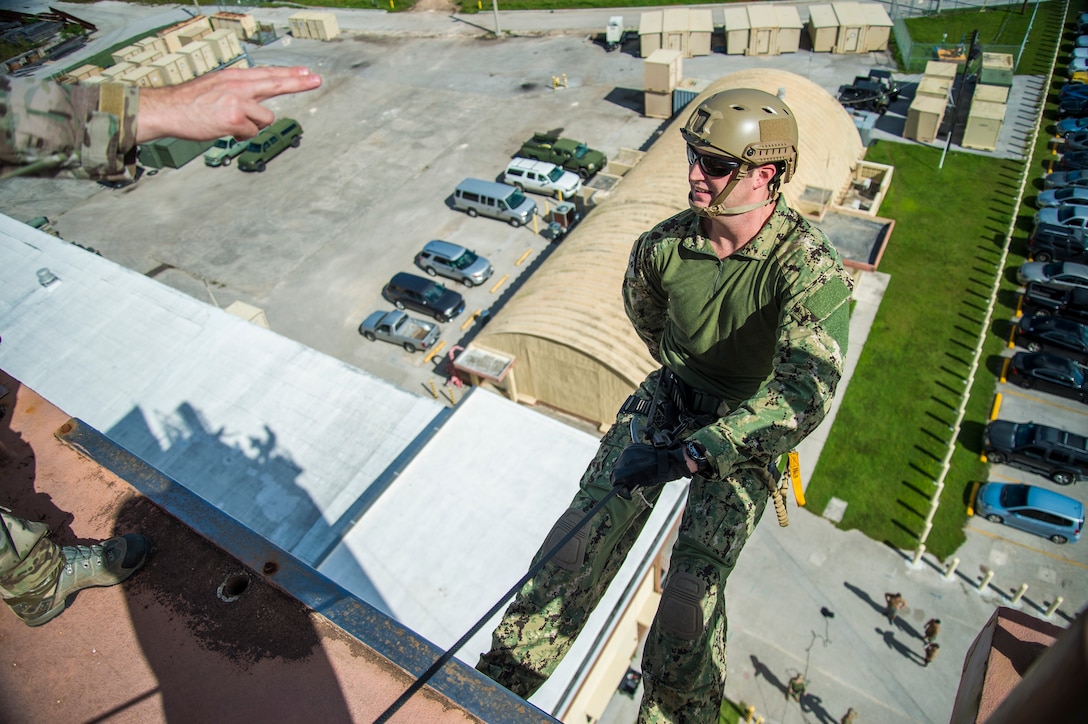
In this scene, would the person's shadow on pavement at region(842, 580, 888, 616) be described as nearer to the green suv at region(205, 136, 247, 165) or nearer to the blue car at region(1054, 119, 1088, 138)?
the blue car at region(1054, 119, 1088, 138)

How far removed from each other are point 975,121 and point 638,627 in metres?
36.6

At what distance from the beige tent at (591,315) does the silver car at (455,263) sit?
568 centimetres

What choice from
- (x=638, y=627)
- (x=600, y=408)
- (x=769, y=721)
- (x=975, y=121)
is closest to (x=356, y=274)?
(x=600, y=408)

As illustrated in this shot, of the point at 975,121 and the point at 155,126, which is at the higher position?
the point at 155,126

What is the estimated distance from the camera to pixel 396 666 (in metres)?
6.08

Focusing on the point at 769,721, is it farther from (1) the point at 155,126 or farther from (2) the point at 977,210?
(2) the point at 977,210

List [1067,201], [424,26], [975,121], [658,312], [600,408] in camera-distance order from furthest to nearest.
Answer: [424,26] < [975,121] < [1067,201] < [600,408] < [658,312]

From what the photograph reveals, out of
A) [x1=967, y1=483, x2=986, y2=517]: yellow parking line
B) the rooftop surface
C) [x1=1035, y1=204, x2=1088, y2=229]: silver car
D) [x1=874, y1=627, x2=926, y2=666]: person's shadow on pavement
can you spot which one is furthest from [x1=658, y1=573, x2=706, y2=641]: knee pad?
[x1=1035, y1=204, x2=1088, y2=229]: silver car

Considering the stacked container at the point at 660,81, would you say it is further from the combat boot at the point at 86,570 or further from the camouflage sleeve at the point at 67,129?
the combat boot at the point at 86,570

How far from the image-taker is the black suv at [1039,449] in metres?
22.4

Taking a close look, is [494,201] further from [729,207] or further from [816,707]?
[729,207]

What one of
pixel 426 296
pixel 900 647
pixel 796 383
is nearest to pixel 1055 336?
pixel 900 647

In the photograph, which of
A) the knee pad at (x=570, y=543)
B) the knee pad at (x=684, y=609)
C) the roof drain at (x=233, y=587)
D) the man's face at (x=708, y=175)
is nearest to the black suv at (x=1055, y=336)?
the knee pad at (x=684, y=609)

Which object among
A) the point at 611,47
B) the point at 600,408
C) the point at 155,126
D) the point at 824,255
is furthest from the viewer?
the point at 611,47
